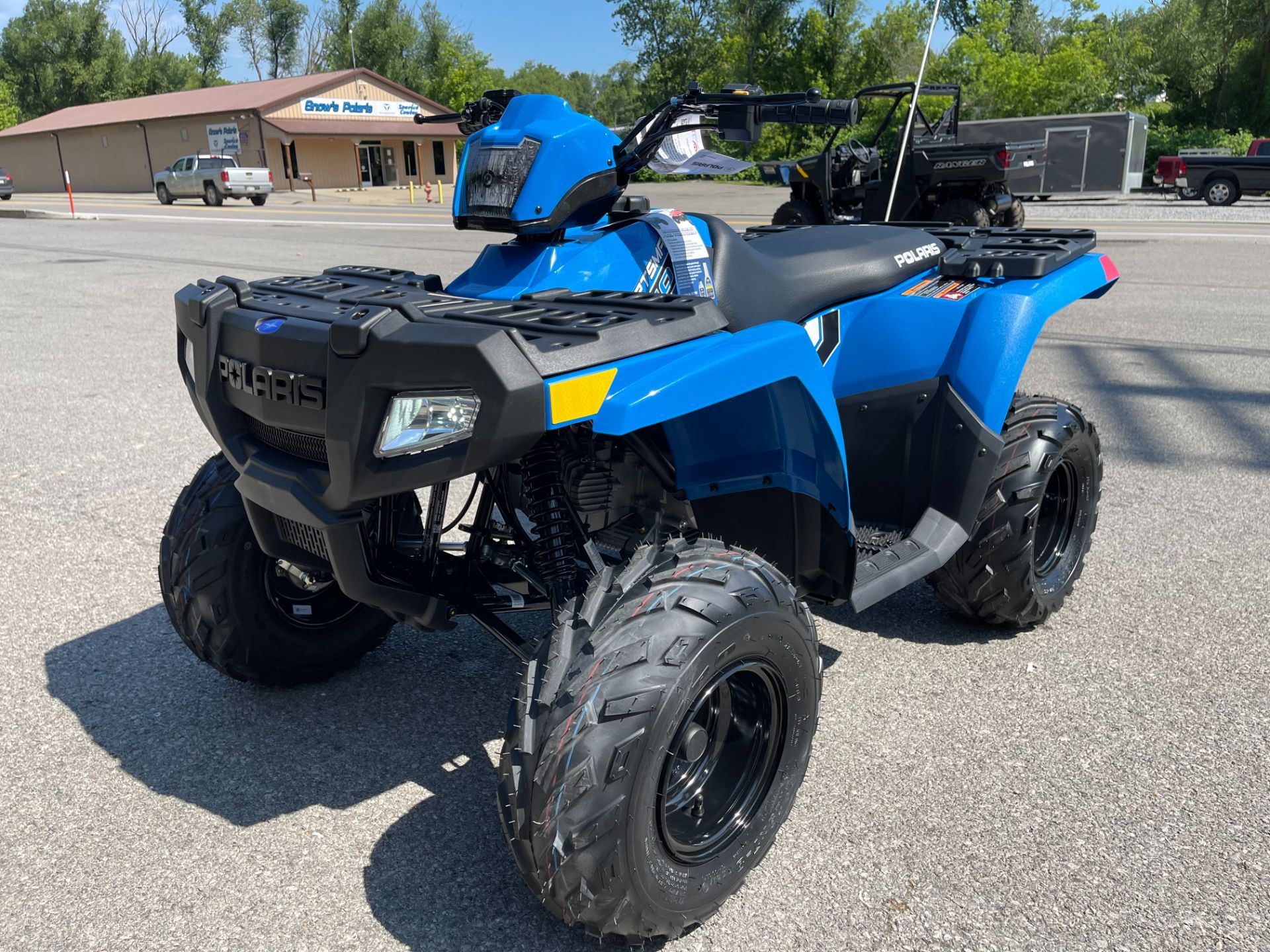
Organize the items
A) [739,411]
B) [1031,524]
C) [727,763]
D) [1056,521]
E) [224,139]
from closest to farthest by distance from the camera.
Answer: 1. [727,763]
2. [739,411]
3. [1031,524]
4. [1056,521]
5. [224,139]

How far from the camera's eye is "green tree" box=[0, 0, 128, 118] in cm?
7131

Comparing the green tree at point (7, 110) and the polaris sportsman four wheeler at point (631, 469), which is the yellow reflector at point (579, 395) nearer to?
the polaris sportsman four wheeler at point (631, 469)

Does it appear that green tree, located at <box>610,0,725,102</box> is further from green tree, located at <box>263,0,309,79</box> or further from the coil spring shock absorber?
the coil spring shock absorber

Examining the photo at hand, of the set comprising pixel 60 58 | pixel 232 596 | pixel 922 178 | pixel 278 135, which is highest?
pixel 60 58

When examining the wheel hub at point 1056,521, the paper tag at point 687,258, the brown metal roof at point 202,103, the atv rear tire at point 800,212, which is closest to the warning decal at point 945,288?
the wheel hub at point 1056,521

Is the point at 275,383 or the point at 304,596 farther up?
the point at 275,383

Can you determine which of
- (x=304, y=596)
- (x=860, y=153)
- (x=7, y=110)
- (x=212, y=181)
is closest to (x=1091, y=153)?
(x=860, y=153)

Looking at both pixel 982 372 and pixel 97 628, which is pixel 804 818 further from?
pixel 97 628

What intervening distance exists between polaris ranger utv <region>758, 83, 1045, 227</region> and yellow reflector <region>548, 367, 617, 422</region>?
13.3 meters

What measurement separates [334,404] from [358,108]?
163 ft

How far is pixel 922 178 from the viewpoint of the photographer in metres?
15.8

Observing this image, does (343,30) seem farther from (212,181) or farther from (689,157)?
(689,157)

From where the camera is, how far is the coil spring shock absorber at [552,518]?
2.52m

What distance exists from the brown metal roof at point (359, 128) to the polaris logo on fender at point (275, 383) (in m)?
44.7
